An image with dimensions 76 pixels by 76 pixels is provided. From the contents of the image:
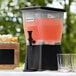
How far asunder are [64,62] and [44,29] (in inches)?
6.8

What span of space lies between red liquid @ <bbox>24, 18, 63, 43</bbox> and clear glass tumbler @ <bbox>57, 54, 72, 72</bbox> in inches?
4.5

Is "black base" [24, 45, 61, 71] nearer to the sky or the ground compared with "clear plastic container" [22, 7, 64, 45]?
nearer to the ground

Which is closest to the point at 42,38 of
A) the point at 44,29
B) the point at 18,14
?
the point at 44,29

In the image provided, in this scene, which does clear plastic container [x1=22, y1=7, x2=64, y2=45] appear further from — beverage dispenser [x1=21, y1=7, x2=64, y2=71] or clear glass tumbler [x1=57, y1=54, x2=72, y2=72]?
clear glass tumbler [x1=57, y1=54, x2=72, y2=72]

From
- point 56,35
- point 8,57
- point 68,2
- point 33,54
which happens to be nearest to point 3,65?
point 8,57

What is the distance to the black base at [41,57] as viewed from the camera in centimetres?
141

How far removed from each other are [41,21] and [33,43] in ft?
0.33

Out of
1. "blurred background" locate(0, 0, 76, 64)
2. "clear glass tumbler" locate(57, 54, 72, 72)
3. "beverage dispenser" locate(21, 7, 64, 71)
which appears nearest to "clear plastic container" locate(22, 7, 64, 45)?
"beverage dispenser" locate(21, 7, 64, 71)

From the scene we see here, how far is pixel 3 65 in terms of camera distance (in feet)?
5.03

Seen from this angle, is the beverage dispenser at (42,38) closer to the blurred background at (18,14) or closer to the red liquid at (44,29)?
the red liquid at (44,29)

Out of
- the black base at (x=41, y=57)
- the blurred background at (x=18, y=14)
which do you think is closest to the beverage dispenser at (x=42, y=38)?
the black base at (x=41, y=57)

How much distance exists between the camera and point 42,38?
143 cm

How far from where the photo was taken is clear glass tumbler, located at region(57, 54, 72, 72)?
134 cm

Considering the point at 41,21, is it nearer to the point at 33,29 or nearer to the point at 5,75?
the point at 33,29
